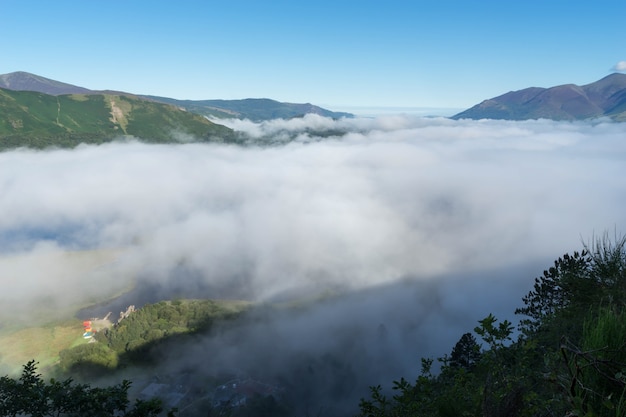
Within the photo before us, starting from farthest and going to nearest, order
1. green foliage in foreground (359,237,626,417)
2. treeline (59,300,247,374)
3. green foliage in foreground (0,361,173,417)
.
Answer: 1. treeline (59,300,247,374)
2. green foliage in foreground (0,361,173,417)
3. green foliage in foreground (359,237,626,417)

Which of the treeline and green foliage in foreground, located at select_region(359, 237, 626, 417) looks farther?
the treeline

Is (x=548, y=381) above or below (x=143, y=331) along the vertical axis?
above

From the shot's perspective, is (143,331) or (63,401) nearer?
(63,401)

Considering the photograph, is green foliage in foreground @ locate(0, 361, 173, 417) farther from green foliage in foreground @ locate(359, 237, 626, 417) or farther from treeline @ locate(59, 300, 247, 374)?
treeline @ locate(59, 300, 247, 374)

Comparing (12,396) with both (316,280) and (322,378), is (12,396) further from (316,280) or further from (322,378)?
(316,280)

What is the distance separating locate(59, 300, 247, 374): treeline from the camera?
8738cm

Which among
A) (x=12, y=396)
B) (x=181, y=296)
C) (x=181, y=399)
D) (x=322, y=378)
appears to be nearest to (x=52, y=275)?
(x=181, y=296)

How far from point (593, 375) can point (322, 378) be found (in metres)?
110

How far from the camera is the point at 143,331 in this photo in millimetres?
106500

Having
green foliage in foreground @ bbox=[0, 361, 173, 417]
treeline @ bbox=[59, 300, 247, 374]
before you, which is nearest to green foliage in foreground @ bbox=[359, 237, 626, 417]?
green foliage in foreground @ bbox=[0, 361, 173, 417]

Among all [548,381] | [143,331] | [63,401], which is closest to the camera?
[548,381]

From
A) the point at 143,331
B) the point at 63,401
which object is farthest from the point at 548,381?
the point at 143,331

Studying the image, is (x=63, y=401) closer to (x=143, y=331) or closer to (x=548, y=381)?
(x=548, y=381)

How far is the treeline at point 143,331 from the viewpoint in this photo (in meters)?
87.4
